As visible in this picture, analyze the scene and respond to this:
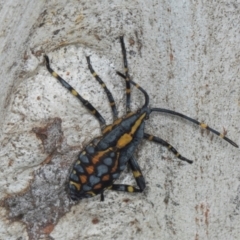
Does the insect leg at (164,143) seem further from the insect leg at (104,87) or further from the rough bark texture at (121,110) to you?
the insect leg at (104,87)

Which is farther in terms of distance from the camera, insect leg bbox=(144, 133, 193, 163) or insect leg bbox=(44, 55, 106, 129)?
insect leg bbox=(144, 133, 193, 163)

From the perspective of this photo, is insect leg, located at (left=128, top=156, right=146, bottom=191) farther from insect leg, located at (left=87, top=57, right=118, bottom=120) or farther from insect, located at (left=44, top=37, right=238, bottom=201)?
insect leg, located at (left=87, top=57, right=118, bottom=120)

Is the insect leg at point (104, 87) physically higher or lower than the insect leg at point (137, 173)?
higher

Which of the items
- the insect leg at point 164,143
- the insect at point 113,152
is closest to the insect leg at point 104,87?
the insect at point 113,152

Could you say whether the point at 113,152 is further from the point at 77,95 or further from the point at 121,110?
the point at 77,95

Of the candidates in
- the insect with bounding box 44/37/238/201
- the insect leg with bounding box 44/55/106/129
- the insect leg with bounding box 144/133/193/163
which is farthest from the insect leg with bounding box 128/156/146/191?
the insect leg with bounding box 44/55/106/129
